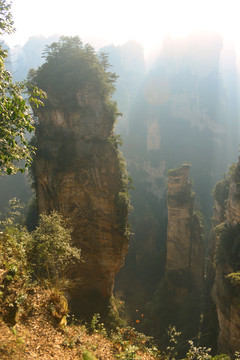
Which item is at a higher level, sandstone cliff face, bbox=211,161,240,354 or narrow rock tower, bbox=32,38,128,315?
narrow rock tower, bbox=32,38,128,315

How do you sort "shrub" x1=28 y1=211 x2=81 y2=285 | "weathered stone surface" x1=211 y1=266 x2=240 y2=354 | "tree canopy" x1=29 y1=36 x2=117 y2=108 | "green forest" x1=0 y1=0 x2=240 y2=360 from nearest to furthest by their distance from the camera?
"green forest" x1=0 y1=0 x2=240 y2=360, "shrub" x1=28 y1=211 x2=81 y2=285, "weathered stone surface" x1=211 y1=266 x2=240 y2=354, "tree canopy" x1=29 y1=36 x2=117 y2=108

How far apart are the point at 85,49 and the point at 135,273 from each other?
29968 millimetres

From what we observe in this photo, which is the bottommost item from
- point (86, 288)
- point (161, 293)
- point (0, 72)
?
point (161, 293)

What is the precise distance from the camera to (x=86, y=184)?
1478 centimetres

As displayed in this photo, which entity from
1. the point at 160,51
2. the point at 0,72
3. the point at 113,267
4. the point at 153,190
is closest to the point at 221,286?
the point at 113,267

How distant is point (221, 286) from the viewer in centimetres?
1371

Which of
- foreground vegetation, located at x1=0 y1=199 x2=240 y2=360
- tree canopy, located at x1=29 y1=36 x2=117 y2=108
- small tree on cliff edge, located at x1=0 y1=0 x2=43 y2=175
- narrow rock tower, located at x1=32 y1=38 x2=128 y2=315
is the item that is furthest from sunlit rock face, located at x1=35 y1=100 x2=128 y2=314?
small tree on cliff edge, located at x1=0 y1=0 x2=43 y2=175

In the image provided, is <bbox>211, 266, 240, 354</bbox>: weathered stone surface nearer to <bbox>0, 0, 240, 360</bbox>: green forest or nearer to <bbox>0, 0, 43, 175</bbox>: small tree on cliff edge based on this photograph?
<bbox>0, 0, 240, 360</bbox>: green forest

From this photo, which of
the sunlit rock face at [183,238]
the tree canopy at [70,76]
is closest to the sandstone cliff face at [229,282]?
the sunlit rock face at [183,238]

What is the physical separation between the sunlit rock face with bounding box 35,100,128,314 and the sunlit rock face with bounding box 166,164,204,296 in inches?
448

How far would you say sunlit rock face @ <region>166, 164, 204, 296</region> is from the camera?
25.0 meters

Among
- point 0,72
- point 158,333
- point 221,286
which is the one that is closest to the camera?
point 0,72

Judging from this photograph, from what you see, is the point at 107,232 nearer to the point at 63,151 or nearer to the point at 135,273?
the point at 63,151

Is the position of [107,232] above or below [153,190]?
below
